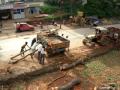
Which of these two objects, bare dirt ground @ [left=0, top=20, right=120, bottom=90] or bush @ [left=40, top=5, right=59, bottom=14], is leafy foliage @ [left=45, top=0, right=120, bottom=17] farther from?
bare dirt ground @ [left=0, top=20, right=120, bottom=90]

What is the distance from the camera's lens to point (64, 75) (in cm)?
1998

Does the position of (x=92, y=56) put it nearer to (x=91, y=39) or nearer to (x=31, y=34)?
(x=91, y=39)

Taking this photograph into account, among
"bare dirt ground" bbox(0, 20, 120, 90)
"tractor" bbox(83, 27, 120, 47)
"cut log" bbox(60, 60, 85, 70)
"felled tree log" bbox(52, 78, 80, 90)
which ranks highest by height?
"tractor" bbox(83, 27, 120, 47)

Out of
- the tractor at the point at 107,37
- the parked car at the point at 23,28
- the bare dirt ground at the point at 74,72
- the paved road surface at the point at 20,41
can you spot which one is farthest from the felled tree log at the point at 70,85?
the parked car at the point at 23,28

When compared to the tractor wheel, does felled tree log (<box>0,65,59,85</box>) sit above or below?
below

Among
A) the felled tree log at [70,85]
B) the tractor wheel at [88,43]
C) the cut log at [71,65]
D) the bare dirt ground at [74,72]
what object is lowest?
the bare dirt ground at [74,72]

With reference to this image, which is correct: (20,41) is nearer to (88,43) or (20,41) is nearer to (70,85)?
(88,43)

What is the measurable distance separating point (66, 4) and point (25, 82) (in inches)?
1170

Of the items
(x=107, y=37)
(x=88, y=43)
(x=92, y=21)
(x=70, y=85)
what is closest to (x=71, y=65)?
(x=70, y=85)

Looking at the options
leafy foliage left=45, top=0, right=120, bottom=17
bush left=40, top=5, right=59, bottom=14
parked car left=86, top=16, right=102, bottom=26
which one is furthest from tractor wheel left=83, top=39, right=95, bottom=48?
bush left=40, top=5, right=59, bottom=14

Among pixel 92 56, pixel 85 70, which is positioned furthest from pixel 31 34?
pixel 85 70

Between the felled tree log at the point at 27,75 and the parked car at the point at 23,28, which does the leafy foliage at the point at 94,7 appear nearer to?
the parked car at the point at 23,28

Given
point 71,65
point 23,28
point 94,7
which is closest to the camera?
point 71,65

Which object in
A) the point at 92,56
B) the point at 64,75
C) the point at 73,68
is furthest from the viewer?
the point at 92,56
